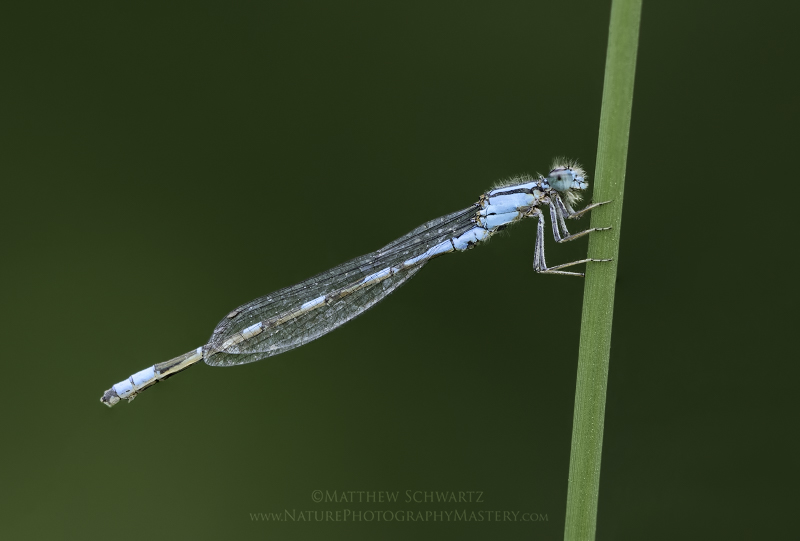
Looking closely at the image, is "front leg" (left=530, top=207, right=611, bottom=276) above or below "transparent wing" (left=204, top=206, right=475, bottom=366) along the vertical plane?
above

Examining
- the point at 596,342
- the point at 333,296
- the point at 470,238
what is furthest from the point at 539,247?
the point at 596,342

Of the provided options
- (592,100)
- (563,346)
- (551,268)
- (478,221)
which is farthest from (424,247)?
(592,100)

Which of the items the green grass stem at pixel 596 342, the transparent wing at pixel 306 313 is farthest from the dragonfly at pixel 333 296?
the green grass stem at pixel 596 342

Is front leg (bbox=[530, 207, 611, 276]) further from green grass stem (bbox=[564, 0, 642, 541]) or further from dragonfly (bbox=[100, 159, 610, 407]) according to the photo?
green grass stem (bbox=[564, 0, 642, 541])

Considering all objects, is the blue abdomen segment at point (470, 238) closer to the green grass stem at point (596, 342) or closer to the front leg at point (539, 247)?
the front leg at point (539, 247)

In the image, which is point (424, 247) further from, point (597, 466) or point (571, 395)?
point (597, 466)

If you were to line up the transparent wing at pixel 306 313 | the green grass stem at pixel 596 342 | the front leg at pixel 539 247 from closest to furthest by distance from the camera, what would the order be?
1. the green grass stem at pixel 596 342
2. the front leg at pixel 539 247
3. the transparent wing at pixel 306 313

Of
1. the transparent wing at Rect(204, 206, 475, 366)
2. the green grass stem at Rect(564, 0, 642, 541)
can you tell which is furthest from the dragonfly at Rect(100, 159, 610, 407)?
the green grass stem at Rect(564, 0, 642, 541)

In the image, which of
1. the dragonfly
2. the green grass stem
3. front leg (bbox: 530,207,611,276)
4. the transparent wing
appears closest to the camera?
the green grass stem
